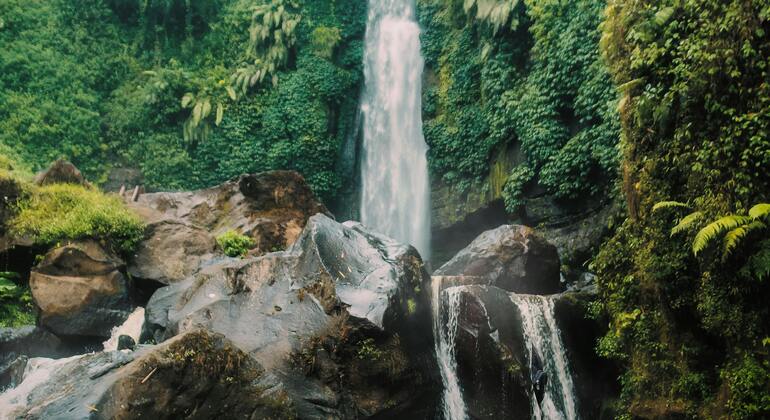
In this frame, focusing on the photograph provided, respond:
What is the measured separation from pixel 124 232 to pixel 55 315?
2380mm

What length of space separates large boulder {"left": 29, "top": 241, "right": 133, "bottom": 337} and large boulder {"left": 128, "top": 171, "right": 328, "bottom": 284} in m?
1.56

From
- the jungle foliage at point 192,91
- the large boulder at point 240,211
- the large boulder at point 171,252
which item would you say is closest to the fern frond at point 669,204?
the large boulder at point 171,252

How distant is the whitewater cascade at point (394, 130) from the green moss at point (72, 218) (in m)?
8.98

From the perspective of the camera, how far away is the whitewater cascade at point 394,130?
723 inches

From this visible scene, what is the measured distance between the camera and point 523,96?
47.8ft

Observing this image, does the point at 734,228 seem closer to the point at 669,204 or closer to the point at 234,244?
Answer: the point at 669,204

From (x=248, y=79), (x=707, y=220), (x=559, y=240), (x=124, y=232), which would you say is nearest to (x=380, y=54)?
(x=248, y=79)

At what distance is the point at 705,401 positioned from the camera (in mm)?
6539

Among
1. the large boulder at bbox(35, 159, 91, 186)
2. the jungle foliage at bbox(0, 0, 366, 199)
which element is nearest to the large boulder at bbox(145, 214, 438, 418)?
the large boulder at bbox(35, 159, 91, 186)

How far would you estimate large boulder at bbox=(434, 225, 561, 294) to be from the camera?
35.6 feet

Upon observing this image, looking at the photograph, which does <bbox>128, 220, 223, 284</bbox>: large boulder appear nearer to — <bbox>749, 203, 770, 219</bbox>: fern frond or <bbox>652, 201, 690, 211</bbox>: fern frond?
<bbox>652, 201, 690, 211</bbox>: fern frond

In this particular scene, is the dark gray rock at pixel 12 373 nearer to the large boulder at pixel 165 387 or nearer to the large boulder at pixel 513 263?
the large boulder at pixel 165 387

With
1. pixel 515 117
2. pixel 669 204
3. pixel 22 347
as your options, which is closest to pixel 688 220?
pixel 669 204

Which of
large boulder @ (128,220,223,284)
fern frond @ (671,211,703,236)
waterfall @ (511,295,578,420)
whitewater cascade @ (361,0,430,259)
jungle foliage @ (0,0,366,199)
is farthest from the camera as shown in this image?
jungle foliage @ (0,0,366,199)
